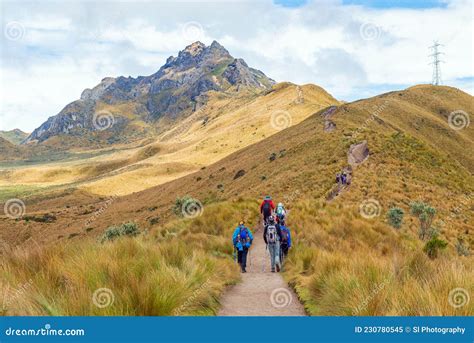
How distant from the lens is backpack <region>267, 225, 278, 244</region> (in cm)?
1357

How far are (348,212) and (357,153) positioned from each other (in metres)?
18.3

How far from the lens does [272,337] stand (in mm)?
5078

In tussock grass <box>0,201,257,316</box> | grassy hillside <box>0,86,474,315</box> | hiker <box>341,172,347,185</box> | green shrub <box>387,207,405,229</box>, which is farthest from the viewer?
hiker <box>341,172,347,185</box>

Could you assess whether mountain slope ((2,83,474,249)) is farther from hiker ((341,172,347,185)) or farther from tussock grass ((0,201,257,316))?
tussock grass ((0,201,257,316))

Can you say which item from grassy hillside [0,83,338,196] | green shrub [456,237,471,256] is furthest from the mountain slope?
grassy hillside [0,83,338,196]

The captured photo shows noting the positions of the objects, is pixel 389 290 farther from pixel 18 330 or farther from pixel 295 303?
pixel 18 330

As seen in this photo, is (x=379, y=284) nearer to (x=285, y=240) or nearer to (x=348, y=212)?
(x=285, y=240)

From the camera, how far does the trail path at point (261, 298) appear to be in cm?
827

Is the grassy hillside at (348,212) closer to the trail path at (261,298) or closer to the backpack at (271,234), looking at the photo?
the trail path at (261,298)

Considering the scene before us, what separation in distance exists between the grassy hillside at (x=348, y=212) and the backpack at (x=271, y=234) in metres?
1.03

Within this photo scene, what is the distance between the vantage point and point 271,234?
13.6 meters

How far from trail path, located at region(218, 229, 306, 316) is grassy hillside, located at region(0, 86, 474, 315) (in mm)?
407

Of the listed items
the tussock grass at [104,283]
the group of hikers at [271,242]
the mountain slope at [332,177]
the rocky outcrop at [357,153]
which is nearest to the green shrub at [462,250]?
the mountain slope at [332,177]

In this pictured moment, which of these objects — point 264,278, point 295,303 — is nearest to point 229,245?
point 264,278
